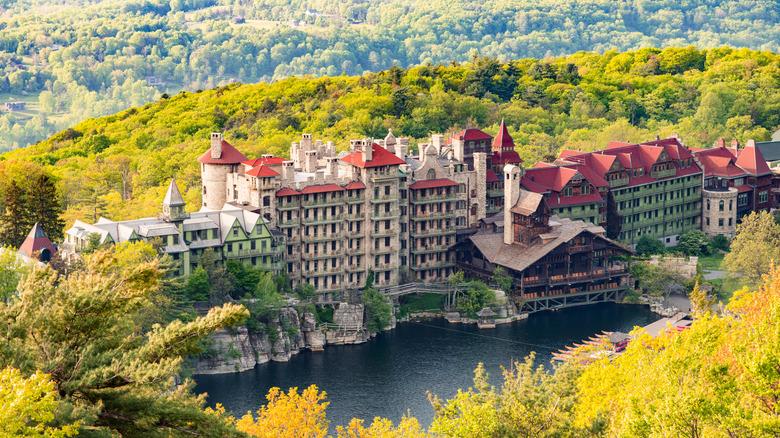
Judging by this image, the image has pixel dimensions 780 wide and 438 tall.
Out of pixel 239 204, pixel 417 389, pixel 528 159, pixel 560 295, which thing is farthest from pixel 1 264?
pixel 528 159

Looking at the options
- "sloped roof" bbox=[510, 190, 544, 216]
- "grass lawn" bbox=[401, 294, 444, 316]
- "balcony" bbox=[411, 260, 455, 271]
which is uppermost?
"sloped roof" bbox=[510, 190, 544, 216]

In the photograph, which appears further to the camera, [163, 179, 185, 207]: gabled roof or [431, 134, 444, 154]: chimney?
[431, 134, 444, 154]: chimney

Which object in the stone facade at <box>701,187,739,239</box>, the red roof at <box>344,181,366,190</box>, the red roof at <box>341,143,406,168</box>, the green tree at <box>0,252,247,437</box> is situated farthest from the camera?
the stone facade at <box>701,187,739,239</box>

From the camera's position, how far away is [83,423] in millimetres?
43656

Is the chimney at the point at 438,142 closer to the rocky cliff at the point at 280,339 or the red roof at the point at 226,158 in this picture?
the red roof at the point at 226,158

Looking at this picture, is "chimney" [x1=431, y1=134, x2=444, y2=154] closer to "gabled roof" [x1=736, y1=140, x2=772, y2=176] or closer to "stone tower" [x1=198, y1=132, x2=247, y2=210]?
"stone tower" [x1=198, y1=132, x2=247, y2=210]

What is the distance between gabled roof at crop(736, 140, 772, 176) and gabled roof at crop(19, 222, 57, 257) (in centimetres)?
9115

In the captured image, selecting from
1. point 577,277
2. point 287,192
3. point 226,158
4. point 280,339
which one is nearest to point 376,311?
point 280,339

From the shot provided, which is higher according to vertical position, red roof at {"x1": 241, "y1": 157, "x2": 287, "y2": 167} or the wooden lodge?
red roof at {"x1": 241, "y1": 157, "x2": 287, "y2": 167}

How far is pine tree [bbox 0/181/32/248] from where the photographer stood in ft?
412

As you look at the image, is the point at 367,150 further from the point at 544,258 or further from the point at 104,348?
the point at 104,348

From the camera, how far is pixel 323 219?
13150 cm

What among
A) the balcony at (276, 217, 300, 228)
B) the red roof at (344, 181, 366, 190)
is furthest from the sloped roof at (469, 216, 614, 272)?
the balcony at (276, 217, 300, 228)

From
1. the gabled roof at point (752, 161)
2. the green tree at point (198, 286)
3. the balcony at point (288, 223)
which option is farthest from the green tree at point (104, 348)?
the gabled roof at point (752, 161)
